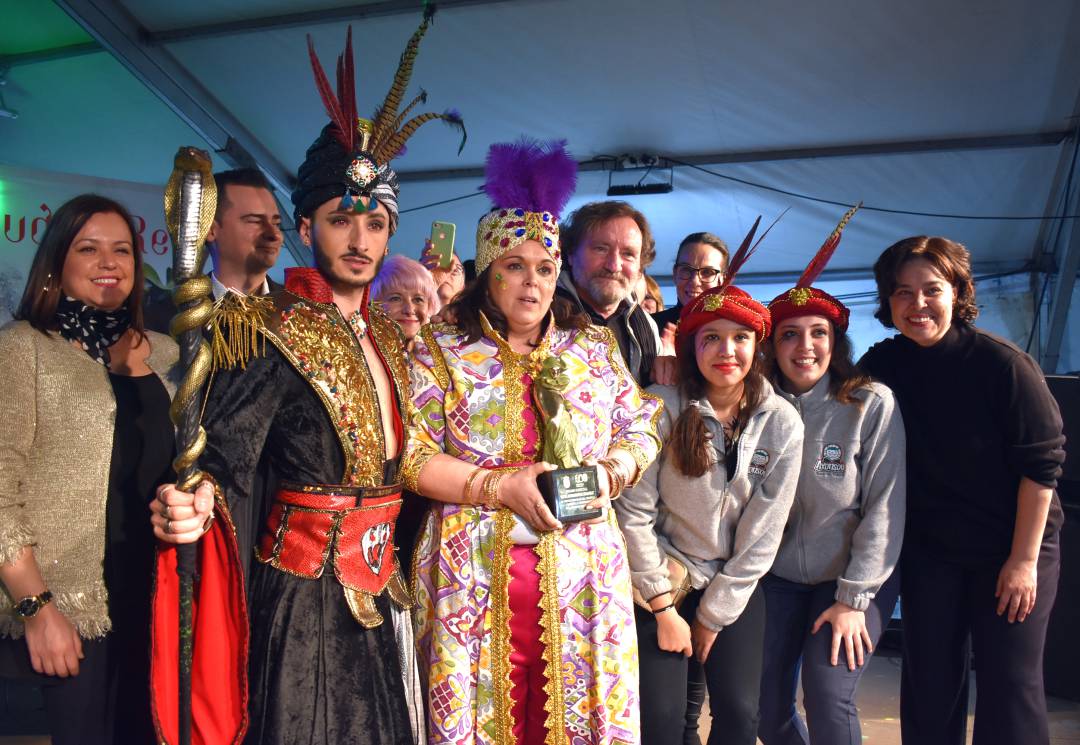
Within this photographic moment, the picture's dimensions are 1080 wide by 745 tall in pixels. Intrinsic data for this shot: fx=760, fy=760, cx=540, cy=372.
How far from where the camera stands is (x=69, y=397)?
6.54 feet

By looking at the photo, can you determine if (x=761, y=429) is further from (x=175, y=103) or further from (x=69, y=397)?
(x=175, y=103)

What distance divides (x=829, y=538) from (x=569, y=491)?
111 centimetres

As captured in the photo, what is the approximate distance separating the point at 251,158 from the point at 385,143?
17.0 ft

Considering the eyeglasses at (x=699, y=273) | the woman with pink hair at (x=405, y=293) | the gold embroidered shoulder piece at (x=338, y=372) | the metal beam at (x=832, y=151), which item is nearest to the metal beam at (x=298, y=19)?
the metal beam at (x=832, y=151)

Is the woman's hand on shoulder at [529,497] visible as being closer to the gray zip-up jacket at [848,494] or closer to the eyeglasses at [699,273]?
the gray zip-up jacket at [848,494]

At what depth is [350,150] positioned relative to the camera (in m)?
1.99

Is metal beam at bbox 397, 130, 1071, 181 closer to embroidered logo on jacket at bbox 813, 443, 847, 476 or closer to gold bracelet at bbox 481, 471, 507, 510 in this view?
embroidered logo on jacket at bbox 813, 443, 847, 476

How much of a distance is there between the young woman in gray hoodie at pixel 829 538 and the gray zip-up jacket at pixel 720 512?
0.67ft

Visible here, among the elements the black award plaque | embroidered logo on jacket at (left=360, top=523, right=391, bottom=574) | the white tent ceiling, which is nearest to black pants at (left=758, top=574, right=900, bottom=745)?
the black award plaque

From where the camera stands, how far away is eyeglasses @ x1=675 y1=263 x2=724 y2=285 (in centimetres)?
347

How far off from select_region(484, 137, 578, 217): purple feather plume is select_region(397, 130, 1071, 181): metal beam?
4.78 metres

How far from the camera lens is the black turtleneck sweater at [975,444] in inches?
101

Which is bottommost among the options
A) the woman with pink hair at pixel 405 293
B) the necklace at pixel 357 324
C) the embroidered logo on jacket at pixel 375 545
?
the embroidered logo on jacket at pixel 375 545

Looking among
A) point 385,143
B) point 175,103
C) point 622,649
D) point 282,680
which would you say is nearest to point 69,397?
point 282,680
